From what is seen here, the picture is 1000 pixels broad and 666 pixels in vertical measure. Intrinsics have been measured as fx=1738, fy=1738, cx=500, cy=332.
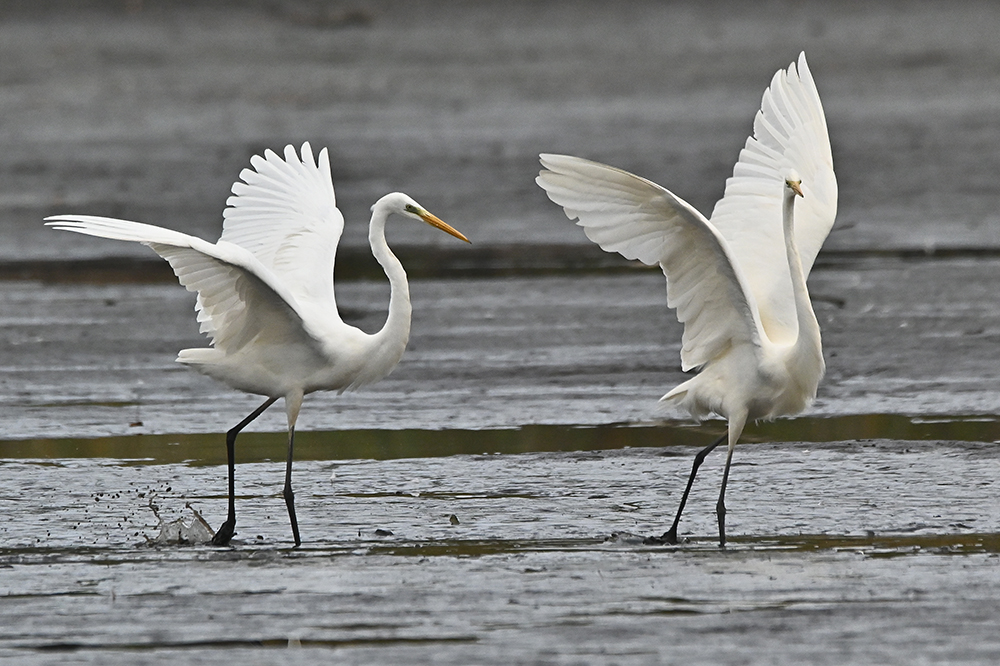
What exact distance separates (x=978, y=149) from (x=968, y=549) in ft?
46.2

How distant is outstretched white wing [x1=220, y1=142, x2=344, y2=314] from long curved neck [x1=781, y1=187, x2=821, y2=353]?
2.55 meters

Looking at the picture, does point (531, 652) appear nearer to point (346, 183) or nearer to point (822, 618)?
point (822, 618)

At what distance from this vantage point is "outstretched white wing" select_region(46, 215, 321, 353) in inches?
307

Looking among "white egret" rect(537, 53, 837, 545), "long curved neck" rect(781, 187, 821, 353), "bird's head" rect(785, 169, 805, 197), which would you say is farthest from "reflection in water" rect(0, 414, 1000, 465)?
"bird's head" rect(785, 169, 805, 197)

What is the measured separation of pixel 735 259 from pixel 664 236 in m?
0.39

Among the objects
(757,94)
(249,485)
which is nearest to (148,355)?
(249,485)

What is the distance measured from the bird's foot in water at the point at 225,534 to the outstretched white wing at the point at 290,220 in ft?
5.26

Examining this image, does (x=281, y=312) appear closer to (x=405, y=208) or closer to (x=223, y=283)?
(x=223, y=283)

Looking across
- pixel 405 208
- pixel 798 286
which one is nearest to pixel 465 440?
pixel 405 208

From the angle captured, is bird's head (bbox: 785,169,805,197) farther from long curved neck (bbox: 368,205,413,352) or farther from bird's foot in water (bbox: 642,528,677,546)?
long curved neck (bbox: 368,205,413,352)

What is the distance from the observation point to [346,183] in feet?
66.7

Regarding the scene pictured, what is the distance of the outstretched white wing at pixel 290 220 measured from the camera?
31.7ft

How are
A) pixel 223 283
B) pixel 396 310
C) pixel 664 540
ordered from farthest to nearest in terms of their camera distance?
pixel 396 310, pixel 223 283, pixel 664 540

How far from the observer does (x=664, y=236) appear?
27.5 ft
